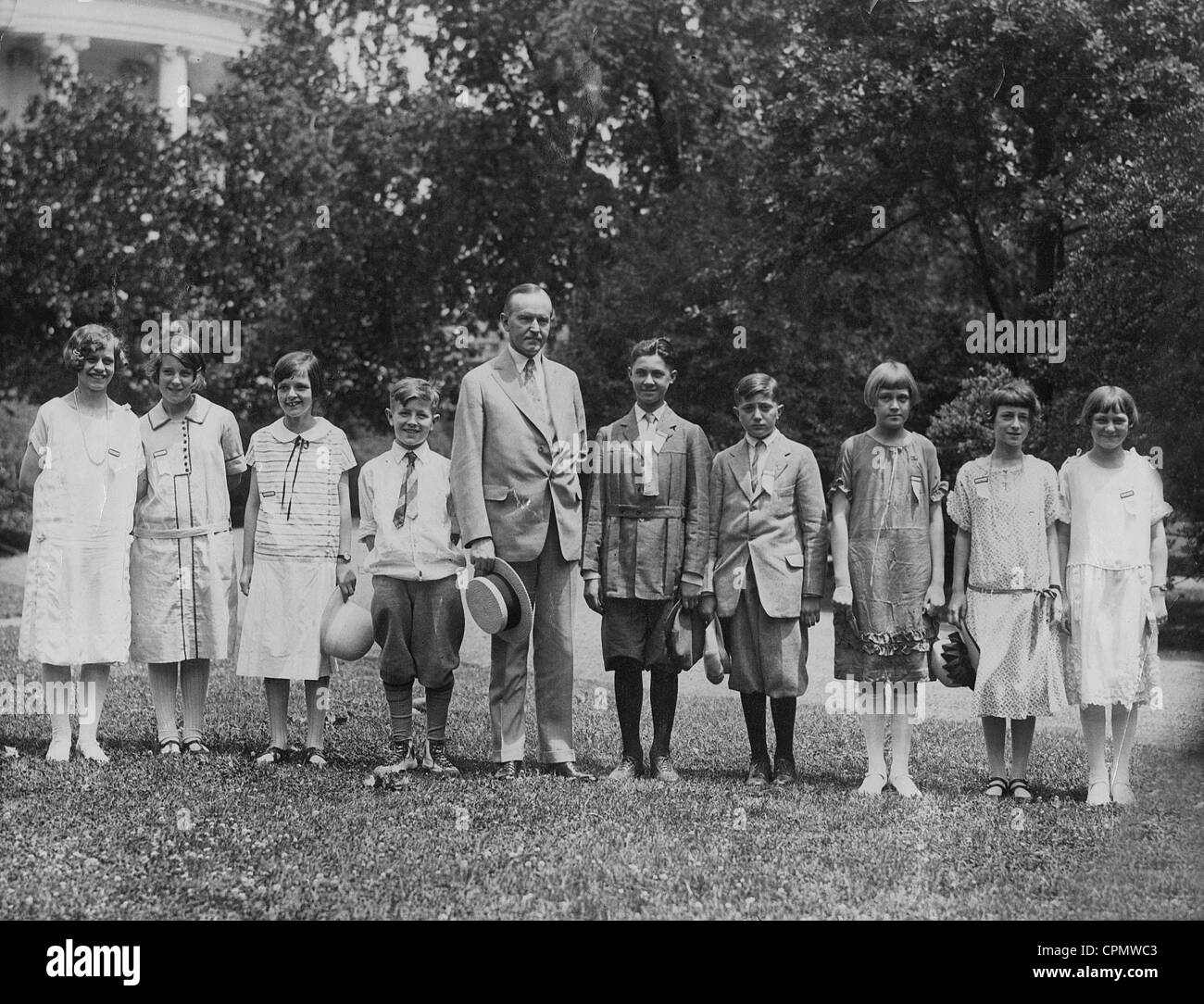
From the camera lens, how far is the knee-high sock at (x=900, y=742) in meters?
6.11

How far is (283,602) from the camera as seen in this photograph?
6480 mm

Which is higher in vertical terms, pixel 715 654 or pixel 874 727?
pixel 715 654

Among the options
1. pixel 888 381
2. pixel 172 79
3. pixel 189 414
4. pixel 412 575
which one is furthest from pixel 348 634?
pixel 172 79

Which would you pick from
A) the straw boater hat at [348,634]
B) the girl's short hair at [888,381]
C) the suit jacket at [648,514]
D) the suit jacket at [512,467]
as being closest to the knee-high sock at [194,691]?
the straw boater hat at [348,634]

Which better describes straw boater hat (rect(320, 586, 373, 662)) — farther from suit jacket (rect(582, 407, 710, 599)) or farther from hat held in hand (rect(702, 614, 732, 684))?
hat held in hand (rect(702, 614, 732, 684))

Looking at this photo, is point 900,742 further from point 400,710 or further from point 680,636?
point 400,710

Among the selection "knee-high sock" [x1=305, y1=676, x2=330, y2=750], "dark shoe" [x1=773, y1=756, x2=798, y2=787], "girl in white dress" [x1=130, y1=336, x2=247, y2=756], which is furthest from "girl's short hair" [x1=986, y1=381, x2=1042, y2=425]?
"girl in white dress" [x1=130, y1=336, x2=247, y2=756]

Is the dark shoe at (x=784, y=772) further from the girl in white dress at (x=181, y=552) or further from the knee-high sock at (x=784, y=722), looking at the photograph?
the girl in white dress at (x=181, y=552)

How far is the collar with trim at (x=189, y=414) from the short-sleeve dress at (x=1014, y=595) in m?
3.46

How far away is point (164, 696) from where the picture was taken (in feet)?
21.7

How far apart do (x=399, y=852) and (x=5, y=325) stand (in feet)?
24.3

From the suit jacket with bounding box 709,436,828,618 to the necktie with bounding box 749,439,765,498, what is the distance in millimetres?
13

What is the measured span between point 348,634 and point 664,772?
1.51 metres
